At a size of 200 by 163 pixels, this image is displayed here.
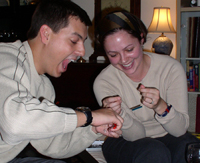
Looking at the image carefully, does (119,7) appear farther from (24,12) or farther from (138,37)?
(138,37)

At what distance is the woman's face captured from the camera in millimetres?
1356

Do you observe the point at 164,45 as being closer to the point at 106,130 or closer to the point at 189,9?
the point at 189,9

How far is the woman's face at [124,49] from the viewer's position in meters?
1.36

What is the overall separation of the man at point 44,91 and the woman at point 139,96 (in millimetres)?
204

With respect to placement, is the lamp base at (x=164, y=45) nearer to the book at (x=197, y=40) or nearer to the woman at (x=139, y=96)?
the book at (x=197, y=40)

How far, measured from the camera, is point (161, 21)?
8.41 ft

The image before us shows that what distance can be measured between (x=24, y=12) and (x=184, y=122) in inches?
89.4

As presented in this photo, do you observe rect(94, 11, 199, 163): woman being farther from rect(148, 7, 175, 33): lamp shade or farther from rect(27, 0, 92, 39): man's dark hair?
rect(148, 7, 175, 33): lamp shade

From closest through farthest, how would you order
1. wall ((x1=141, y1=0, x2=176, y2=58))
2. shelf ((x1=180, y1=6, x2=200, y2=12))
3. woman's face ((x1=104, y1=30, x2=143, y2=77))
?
woman's face ((x1=104, y1=30, x2=143, y2=77)) → shelf ((x1=180, y1=6, x2=200, y2=12)) → wall ((x1=141, y1=0, x2=176, y2=58))

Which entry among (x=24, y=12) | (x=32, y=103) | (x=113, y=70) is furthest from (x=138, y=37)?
(x=24, y=12)

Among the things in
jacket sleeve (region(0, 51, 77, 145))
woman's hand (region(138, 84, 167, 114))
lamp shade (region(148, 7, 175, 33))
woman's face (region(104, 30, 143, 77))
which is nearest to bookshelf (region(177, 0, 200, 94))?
lamp shade (region(148, 7, 175, 33))

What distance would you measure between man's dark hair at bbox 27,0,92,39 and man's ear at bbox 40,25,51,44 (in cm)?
2

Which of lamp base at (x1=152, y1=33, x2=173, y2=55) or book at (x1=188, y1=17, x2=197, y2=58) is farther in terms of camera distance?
lamp base at (x1=152, y1=33, x2=173, y2=55)

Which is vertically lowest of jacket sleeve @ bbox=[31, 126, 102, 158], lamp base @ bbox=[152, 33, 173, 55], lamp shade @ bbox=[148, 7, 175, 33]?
jacket sleeve @ bbox=[31, 126, 102, 158]
